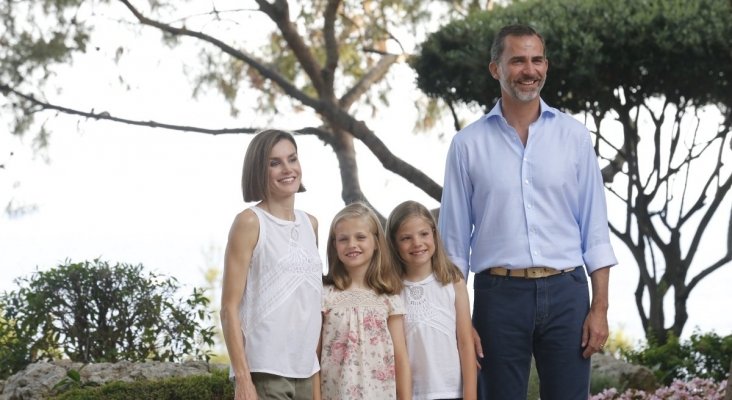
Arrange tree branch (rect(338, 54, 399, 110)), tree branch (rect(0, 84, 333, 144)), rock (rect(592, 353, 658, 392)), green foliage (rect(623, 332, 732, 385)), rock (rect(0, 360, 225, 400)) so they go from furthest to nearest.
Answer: tree branch (rect(338, 54, 399, 110)) < tree branch (rect(0, 84, 333, 144)) < green foliage (rect(623, 332, 732, 385)) < rock (rect(592, 353, 658, 392)) < rock (rect(0, 360, 225, 400))

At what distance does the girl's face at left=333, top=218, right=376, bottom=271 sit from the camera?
394 centimetres

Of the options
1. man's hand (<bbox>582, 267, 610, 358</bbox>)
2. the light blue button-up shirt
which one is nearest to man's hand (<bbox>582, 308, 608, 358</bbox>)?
man's hand (<bbox>582, 267, 610, 358</bbox>)

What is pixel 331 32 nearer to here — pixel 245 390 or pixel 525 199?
pixel 525 199

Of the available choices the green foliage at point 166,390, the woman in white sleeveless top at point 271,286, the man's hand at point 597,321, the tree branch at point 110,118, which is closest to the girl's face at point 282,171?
the woman in white sleeveless top at point 271,286

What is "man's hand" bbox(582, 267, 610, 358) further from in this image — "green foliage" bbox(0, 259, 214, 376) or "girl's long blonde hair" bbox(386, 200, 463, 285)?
"green foliage" bbox(0, 259, 214, 376)

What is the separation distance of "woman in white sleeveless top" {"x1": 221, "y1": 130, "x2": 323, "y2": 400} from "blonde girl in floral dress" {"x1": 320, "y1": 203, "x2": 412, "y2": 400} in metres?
0.13

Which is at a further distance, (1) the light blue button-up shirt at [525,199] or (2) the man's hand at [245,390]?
(1) the light blue button-up shirt at [525,199]

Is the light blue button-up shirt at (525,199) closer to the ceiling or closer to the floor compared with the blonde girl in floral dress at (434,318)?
closer to the ceiling

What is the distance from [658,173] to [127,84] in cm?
511

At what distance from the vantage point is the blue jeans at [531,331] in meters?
3.79

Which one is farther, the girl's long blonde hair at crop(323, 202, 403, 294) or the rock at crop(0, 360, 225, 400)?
the rock at crop(0, 360, 225, 400)

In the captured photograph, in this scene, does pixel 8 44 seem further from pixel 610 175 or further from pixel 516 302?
pixel 516 302

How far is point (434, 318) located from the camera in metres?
3.96

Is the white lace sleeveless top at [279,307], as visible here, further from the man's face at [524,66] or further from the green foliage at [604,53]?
the green foliage at [604,53]
